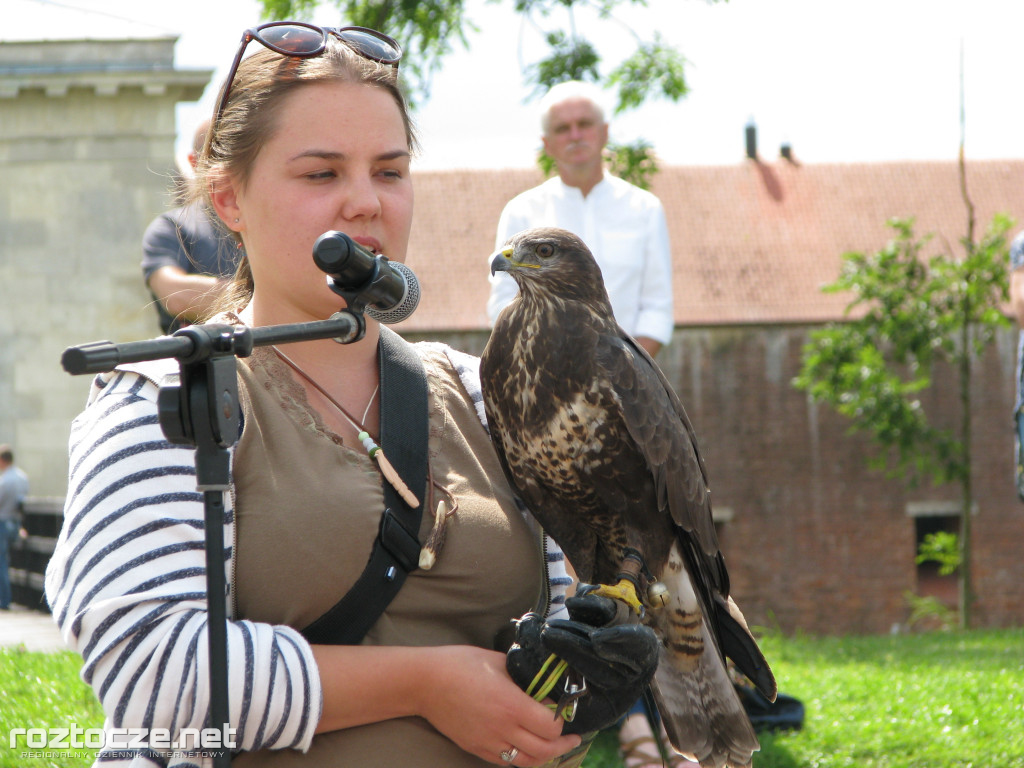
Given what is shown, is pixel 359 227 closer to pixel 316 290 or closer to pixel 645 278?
pixel 316 290

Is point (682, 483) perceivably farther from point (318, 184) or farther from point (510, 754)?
point (318, 184)

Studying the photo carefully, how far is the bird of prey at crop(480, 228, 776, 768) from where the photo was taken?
1979 millimetres

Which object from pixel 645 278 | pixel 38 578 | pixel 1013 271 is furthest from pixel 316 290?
pixel 38 578

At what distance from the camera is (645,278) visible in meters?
4.02

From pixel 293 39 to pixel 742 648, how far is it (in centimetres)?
144

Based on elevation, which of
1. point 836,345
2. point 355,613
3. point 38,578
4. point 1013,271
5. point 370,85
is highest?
point 370,85

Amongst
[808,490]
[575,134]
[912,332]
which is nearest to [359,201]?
[575,134]

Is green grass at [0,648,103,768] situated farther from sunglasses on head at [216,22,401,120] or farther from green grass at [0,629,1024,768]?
sunglasses on head at [216,22,401,120]

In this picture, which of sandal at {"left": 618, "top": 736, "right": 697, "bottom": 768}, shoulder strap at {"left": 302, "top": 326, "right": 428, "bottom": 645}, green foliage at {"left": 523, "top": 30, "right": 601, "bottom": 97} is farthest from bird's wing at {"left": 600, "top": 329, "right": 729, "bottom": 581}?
green foliage at {"left": 523, "top": 30, "right": 601, "bottom": 97}

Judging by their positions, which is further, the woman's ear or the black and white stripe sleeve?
the woman's ear

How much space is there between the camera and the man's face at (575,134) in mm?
4121

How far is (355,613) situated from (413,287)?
511 mm

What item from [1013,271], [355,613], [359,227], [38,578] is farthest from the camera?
[38,578]

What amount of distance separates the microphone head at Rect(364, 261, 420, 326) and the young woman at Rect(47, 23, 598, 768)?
306 millimetres
